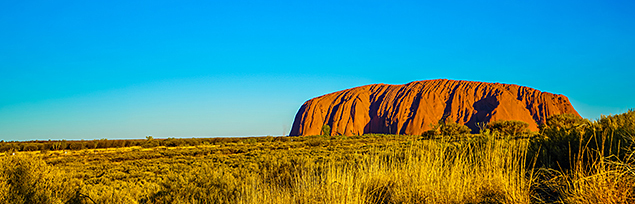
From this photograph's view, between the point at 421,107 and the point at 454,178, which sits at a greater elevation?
the point at 421,107

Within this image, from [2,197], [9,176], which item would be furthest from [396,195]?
[9,176]

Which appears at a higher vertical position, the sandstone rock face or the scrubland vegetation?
the sandstone rock face

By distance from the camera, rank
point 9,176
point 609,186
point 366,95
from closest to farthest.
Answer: point 609,186, point 9,176, point 366,95

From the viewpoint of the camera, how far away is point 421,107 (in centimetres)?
8269

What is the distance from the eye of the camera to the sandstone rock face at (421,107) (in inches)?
3041

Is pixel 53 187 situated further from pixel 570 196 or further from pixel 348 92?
pixel 348 92

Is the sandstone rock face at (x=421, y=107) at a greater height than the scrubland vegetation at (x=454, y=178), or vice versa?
the sandstone rock face at (x=421, y=107)

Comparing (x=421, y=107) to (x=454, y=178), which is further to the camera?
(x=421, y=107)

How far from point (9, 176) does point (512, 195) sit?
33.9 ft

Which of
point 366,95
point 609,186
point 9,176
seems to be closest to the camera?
point 609,186

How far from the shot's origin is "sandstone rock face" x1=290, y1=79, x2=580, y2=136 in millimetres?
77250

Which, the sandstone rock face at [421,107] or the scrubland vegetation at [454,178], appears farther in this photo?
the sandstone rock face at [421,107]

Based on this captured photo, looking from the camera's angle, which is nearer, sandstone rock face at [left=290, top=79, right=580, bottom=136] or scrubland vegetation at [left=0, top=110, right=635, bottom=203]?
scrubland vegetation at [left=0, top=110, right=635, bottom=203]

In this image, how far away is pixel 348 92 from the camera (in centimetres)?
10575
